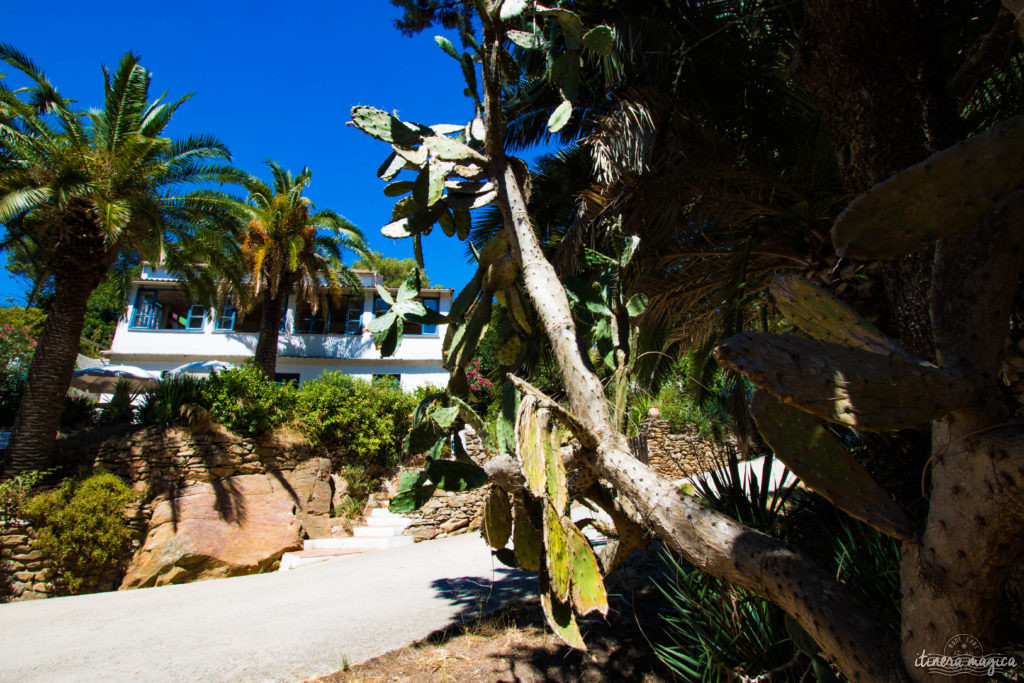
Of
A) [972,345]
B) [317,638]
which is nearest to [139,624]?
[317,638]

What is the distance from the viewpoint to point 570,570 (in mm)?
1614

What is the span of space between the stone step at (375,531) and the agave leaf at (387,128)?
9646 mm

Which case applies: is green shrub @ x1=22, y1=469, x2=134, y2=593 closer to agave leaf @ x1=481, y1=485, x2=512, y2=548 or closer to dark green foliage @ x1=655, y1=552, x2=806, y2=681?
agave leaf @ x1=481, y1=485, x2=512, y2=548

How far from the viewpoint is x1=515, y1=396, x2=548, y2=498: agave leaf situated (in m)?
1.53

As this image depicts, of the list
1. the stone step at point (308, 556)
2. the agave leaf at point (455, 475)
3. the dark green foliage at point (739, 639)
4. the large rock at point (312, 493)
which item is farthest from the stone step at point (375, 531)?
the agave leaf at point (455, 475)

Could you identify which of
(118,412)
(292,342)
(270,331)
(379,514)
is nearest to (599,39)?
(379,514)

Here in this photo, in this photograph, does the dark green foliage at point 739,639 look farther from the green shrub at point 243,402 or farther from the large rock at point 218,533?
the green shrub at point 243,402

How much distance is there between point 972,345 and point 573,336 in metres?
1.14

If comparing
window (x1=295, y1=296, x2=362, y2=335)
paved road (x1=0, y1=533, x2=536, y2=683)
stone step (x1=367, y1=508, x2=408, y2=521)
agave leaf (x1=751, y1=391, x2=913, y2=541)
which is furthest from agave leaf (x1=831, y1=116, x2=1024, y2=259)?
window (x1=295, y1=296, x2=362, y2=335)

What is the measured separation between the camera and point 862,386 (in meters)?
1.19

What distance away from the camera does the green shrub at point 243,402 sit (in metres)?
10.6

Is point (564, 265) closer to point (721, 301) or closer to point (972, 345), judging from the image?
point (721, 301)

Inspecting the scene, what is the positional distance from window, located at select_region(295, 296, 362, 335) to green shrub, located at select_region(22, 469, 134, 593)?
1164cm

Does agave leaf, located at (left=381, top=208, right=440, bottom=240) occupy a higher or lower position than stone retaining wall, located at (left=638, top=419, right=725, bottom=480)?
higher
